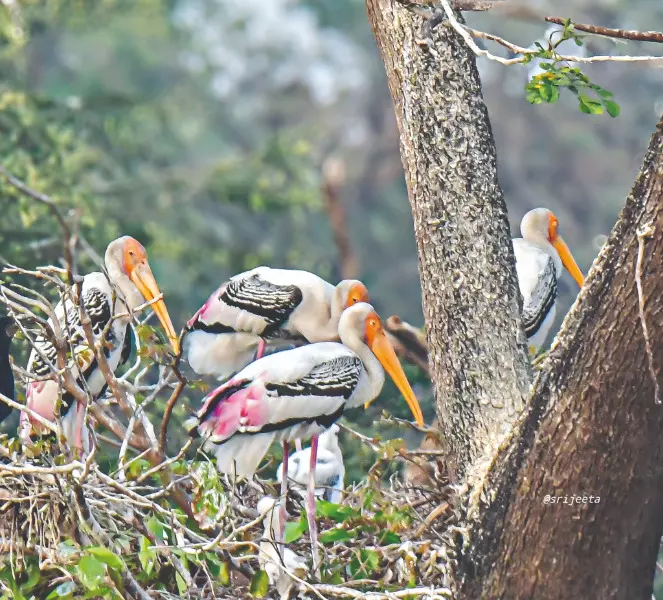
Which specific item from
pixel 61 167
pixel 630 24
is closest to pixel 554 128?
pixel 630 24

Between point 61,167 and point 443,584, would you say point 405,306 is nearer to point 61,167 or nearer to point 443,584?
point 61,167

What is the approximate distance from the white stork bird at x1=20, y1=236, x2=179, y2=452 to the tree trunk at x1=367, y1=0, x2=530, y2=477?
1.16 meters

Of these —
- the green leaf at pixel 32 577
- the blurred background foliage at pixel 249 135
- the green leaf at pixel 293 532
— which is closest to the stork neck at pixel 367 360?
the green leaf at pixel 293 532

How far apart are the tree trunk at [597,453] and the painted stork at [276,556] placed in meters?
0.73

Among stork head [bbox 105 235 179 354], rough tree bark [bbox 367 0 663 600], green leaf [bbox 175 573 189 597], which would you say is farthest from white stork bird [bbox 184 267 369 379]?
green leaf [bbox 175 573 189 597]

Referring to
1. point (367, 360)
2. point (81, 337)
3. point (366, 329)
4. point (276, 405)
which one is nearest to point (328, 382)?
point (276, 405)

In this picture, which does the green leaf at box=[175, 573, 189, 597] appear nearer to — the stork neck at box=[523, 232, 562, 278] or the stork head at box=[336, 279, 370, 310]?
the stork head at box=[336, 279, 370, 310]

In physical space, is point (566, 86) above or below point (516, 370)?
above

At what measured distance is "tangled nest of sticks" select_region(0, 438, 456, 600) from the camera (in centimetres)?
383

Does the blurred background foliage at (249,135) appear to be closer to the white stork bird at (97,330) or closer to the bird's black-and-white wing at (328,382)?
the white stork bird at (97,330)

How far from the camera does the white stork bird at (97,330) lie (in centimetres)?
486

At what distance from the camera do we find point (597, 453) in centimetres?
332

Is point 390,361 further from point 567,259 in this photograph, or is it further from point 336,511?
point 567,259

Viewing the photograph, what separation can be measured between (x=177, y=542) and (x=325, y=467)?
1628 millimetres
